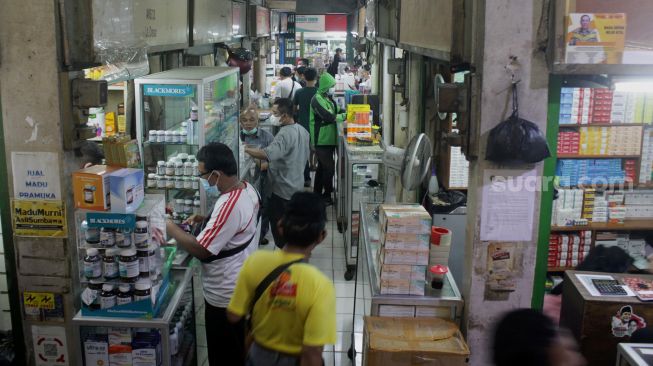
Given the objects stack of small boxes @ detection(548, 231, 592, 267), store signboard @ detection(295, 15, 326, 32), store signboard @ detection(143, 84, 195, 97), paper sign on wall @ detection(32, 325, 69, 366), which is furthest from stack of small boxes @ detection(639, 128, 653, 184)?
store signboard @ detection(295, 15, 326, 32)

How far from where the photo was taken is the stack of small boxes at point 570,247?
5.62 m

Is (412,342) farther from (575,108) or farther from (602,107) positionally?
(602,107)

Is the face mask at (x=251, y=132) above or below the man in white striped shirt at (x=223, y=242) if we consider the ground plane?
above

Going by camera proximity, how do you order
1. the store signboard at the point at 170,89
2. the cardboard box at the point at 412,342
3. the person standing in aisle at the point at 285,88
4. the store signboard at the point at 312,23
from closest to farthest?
the cardboard box at the point at 412,342
the store signboard at the point at 170,89
the person standing in aisle at the point at 285,88
the store signboard at the point at 312,23

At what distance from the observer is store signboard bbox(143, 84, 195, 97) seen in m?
4.89

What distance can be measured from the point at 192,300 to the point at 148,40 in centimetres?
211

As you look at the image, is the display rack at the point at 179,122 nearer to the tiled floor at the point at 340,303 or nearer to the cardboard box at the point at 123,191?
the tiled floor at the point at 340,303

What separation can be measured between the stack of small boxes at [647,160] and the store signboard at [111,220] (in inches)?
170

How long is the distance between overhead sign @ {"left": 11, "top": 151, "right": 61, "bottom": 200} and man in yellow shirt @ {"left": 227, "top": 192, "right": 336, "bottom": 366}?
57.9 inches

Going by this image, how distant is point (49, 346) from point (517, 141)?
305 centimetres

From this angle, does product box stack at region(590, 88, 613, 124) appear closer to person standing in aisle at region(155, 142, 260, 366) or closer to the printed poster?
the printed poster

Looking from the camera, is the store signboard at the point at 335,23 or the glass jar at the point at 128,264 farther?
the store signboard at the point at 335,23

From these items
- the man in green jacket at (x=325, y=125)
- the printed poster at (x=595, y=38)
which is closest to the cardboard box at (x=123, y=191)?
the printed poster at (x=595, y=38)

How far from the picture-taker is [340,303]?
6234mm
